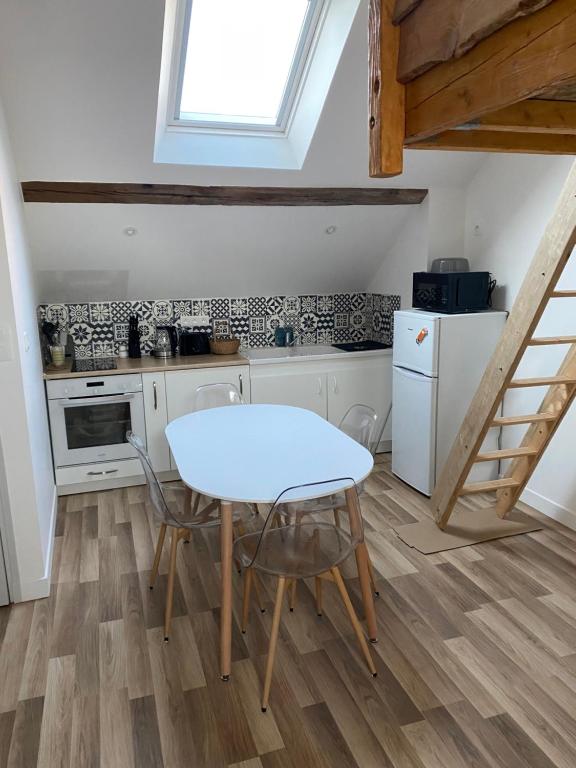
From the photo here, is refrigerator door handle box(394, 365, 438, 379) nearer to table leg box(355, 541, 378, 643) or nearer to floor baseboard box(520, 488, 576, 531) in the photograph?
floor baseboard box(520, 488, 576, 531)

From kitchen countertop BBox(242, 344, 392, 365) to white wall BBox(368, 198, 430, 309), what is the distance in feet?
1.69

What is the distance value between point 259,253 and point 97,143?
1488 millimetres

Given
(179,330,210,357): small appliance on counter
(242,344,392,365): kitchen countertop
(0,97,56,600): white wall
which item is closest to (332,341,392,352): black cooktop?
(242,344,392,365): kitchen countertop

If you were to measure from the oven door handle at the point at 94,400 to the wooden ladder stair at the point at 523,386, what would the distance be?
216 cm

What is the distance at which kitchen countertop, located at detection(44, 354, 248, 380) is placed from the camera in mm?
3938

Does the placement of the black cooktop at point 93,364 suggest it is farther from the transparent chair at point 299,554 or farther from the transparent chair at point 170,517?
the transparent chair at point 299,554

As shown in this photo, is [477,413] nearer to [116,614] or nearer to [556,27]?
[116,614]

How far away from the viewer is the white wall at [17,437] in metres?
2.64

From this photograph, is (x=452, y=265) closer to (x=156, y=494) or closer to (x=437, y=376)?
(x=437, y=376)

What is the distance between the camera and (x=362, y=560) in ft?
7.98

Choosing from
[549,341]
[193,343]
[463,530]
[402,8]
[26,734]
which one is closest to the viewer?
[402,8]

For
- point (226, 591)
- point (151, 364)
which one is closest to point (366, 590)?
point (226, 591)

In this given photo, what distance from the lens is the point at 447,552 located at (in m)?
3.18

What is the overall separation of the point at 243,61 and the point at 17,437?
2.46 metres
